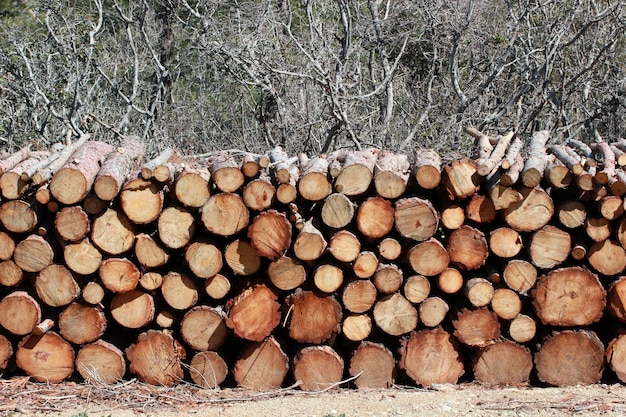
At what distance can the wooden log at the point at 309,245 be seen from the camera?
16.3 feet

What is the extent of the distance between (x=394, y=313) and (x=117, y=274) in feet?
5.69

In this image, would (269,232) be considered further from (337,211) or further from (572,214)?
(572,214)

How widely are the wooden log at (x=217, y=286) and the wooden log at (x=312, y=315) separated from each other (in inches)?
15.6

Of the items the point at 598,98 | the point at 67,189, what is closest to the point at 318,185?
the point at 67,189

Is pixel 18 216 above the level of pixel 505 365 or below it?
above

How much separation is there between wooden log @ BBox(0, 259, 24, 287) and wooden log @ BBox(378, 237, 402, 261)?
2.26 meters

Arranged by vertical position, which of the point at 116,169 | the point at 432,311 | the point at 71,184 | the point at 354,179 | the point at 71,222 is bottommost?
the point at 432,311

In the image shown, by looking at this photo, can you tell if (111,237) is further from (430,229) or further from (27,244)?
(430,229)

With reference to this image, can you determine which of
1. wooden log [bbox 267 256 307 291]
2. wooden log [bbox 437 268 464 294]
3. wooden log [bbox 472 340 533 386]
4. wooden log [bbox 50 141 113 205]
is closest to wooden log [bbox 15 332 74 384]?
wooden log [bbox 50 141 113 205]

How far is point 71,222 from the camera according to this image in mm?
4980

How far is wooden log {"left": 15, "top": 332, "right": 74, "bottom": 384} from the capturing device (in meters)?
5.27

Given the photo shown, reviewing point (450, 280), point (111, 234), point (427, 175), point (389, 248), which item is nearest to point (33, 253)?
point (111, 234)

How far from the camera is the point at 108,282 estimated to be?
16.5 feet

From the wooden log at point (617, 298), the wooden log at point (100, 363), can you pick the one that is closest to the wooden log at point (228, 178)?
the wooden log at point (100, 363)
